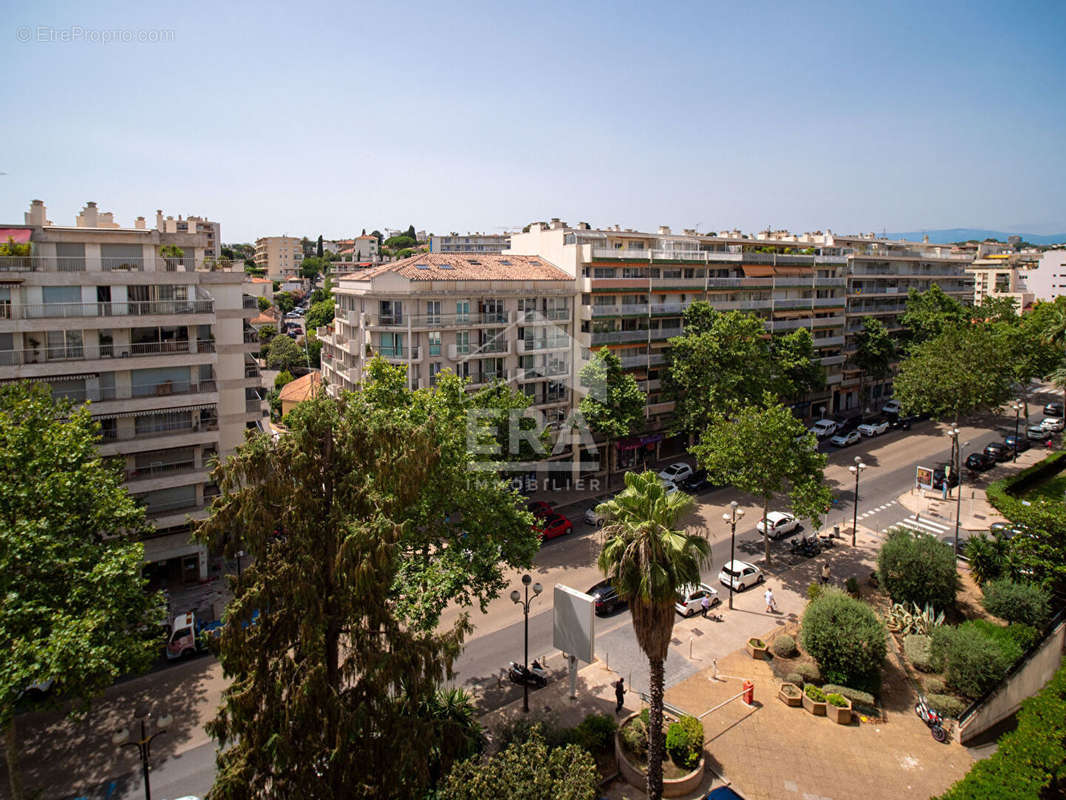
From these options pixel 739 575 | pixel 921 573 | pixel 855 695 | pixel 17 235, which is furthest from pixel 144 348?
pixel 921 573

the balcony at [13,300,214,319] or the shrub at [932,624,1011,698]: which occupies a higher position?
the balcony at [13,300,214,319]

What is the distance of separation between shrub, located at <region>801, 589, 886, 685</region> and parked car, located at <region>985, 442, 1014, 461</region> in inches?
1365

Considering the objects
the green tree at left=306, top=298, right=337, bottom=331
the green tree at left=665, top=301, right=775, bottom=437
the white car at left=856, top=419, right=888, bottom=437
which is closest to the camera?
the green tree at left=665, top=301, right=775, bottom=437

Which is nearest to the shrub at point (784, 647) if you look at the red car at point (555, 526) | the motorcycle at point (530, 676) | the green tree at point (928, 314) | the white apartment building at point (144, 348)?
the motorcycle at point (530, 676)

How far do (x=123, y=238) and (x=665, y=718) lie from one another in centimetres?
3170

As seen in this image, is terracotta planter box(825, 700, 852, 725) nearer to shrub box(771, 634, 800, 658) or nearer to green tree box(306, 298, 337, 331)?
shrub box(771, 634, 800, 658)

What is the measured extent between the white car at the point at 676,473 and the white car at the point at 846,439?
54.8 ft

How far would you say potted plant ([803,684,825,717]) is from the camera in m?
24.1

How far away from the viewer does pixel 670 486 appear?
45438 mm

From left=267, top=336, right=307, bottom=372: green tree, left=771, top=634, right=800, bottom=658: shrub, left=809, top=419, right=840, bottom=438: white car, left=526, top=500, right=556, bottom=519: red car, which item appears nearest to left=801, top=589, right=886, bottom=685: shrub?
left=771, top=634, right=800, bottom=658: shrub

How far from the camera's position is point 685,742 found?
21109 millimetres

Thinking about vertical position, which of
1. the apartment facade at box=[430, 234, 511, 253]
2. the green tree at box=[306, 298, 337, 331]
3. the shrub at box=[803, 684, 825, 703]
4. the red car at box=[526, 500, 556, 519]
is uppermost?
the apartment facade at box=[430, 234, 511, 253]

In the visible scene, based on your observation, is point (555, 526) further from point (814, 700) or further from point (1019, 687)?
point (1019, 687)

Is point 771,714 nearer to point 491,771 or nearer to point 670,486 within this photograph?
point 491,771
